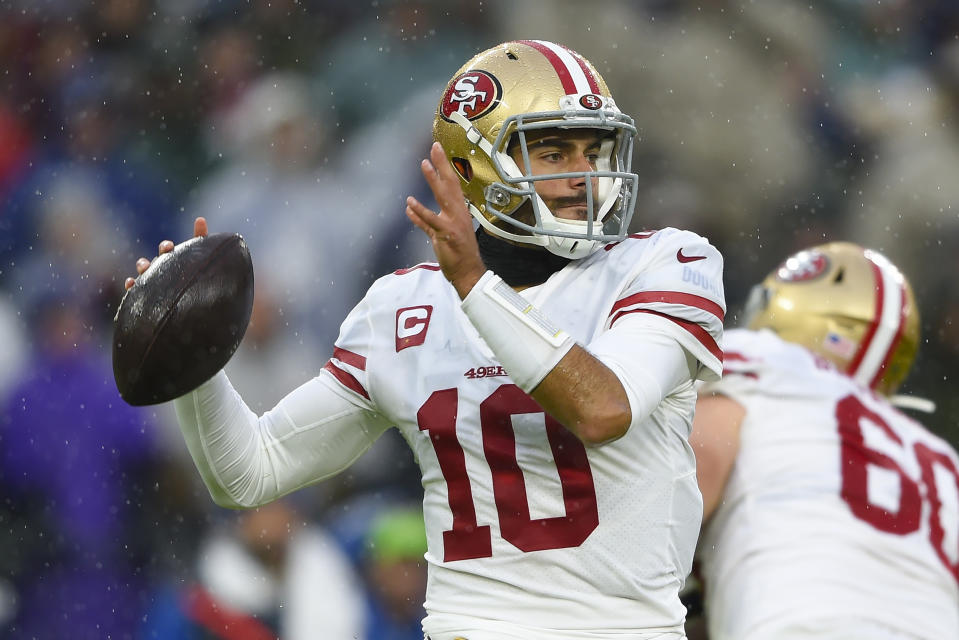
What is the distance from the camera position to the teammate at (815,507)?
11.0ft

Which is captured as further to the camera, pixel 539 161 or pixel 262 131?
pixel 262 131

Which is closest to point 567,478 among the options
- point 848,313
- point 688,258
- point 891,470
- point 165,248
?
point 688,258

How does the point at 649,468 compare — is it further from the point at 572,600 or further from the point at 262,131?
the point at 262,131

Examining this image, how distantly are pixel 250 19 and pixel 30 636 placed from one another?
2.84 meters

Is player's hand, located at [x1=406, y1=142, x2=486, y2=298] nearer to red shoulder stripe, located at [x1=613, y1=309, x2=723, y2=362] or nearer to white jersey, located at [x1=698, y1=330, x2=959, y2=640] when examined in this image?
red shoulder stripe, located at [x1=613, y1=309, x2=723, y2=362]

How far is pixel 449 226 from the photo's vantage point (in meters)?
1.98

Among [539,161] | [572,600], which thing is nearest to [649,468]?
[572,600]

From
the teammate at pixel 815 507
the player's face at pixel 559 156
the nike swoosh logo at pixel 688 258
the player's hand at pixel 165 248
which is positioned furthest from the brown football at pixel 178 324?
the teammate at pixel 815 507

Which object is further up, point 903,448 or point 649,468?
point 649,468

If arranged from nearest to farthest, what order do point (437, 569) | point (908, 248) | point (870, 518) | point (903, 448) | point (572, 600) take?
point (572, 600)
point (437, 569)
point (870, 518)
point (903, 448)
point (908, 248)

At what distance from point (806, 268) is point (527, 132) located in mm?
2285

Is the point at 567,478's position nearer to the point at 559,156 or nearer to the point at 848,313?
the point at 559,156

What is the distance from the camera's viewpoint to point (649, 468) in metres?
2.20

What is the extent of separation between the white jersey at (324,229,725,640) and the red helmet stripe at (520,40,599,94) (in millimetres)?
312
